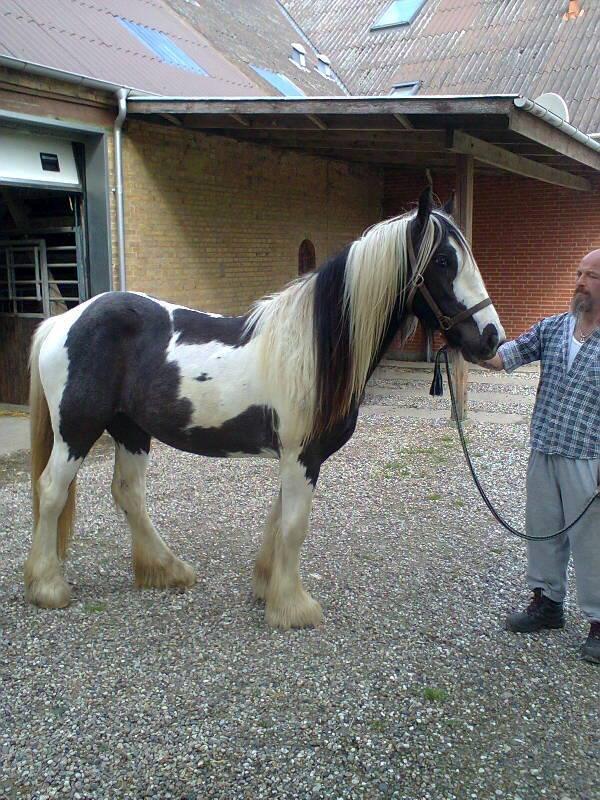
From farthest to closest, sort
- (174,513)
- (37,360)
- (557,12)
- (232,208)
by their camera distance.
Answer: (557,12), (232,208), (174,513), (37,360)

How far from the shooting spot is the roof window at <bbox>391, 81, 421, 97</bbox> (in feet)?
44.9

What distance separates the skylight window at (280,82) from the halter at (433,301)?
8.55m

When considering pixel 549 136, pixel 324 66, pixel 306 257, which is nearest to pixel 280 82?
pixel 306 257

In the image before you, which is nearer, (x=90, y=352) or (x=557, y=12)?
(x=90, y=352)

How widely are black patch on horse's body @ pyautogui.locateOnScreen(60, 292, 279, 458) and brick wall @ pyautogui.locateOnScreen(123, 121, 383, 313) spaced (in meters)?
4.52

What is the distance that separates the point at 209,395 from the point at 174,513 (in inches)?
76.6

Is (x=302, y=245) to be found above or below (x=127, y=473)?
above

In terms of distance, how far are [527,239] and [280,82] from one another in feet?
16.2

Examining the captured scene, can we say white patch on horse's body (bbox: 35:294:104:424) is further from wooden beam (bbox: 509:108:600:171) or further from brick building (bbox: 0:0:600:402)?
wooden beam (bbox: 509:108:600:171)

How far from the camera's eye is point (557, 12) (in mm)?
13922

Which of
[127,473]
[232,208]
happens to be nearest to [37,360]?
[127,473]

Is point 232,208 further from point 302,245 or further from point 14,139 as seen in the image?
point 14,139

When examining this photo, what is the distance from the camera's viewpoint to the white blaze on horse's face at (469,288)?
2850 mm

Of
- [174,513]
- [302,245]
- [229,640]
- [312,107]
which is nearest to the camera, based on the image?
[229,640]
